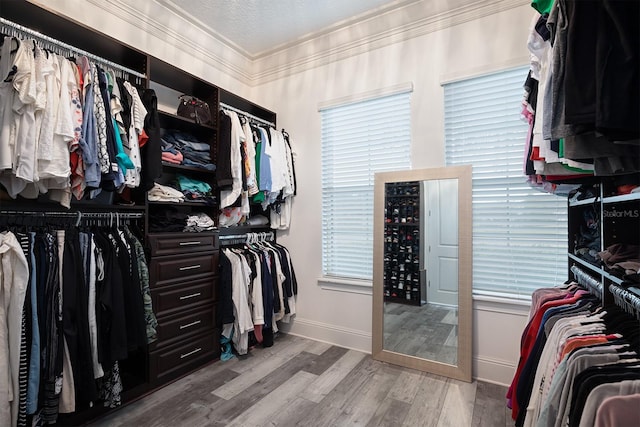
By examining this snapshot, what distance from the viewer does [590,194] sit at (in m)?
1.57

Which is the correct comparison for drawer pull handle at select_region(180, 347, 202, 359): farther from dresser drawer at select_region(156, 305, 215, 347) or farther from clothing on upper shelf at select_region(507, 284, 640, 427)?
clothing on upper shelf at select_region(507, 284, 640, 427)

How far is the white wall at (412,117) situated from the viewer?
2.28 m

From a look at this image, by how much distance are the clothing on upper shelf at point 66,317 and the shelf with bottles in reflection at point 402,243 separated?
193cm

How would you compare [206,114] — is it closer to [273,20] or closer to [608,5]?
[273,20]

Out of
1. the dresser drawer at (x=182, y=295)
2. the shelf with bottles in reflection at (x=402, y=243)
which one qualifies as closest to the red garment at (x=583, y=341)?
the shelf with bottles in reflection at (x=402, y=243)

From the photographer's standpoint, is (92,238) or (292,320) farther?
(292,320)

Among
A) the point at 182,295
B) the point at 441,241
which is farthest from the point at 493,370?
the point at 182,295

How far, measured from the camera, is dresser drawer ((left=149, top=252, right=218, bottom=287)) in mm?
2174

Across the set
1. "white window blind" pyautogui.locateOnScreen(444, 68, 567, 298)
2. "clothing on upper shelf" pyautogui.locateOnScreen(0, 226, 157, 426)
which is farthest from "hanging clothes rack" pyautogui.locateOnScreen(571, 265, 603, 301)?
"clothing on upper shelf" pyautogui.locateOnScreen(0, 226, 157, 426)

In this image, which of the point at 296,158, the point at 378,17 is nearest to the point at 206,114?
the point at 296,158

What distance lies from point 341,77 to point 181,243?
2.18 m

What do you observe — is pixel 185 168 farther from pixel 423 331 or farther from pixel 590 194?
pixel 590 194

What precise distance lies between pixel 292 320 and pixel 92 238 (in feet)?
6.83

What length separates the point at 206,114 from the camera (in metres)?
2.62
